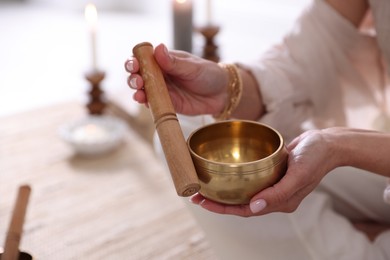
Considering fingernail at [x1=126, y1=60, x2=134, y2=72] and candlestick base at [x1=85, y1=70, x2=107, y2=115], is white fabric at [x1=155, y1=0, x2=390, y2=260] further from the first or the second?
candlestick base at [x1=85, y1=70, x2=107, y2=115]

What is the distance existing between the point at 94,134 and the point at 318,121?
61cm

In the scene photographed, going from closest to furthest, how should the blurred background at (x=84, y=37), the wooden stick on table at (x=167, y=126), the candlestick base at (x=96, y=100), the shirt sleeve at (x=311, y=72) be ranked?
the wooden stick on table at (x=167, y=126)
the shirt sleeve at (x=311, y=72)
the candlestick base at (x=96, y=100)
the blurred background at (x=84, y=37)

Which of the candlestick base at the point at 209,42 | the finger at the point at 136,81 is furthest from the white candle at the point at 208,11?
the finger at the point at 136,81

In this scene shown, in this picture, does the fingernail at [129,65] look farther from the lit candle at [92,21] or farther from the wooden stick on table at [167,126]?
the lit candle at [92,21]

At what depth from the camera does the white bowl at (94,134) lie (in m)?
1.47

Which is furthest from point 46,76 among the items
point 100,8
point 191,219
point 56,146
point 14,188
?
point 191,219

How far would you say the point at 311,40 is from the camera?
1275 mm

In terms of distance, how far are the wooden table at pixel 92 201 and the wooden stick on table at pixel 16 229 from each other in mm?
179

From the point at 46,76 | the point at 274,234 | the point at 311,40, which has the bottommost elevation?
the point at 46,76

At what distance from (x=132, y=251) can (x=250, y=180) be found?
0.41 metres

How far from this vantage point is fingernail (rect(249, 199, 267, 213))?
783 mm

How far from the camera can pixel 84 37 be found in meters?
3.14

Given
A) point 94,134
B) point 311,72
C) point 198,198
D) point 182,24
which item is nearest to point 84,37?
point 182,24

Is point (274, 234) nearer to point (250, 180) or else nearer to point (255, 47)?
point (250, 180)
